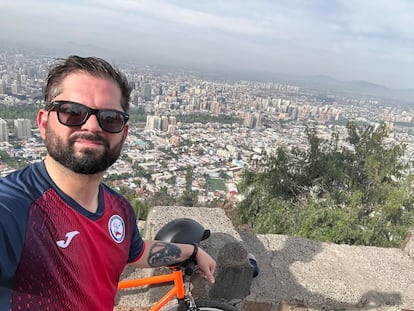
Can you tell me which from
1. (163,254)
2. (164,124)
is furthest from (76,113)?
(164,124)

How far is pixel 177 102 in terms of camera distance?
3656 cm

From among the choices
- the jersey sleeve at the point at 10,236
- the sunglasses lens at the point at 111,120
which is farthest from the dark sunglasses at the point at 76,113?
the jersey sleeve at the point at 10,236

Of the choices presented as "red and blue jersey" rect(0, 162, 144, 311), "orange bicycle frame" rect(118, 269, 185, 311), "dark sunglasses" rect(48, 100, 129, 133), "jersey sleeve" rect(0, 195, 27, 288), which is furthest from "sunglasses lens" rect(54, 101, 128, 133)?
"orange bicycle frame" rect(118, 269, 185, 311)

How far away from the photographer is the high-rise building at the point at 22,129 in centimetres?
1423

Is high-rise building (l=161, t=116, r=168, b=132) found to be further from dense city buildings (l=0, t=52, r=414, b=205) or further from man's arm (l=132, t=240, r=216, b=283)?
man's arm (l=132, t=240, r=216, b=283)

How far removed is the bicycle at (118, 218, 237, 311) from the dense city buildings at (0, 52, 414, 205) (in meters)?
0.87

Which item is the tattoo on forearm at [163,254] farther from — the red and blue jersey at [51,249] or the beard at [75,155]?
the beard at [75,155]

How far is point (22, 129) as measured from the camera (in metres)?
14.4

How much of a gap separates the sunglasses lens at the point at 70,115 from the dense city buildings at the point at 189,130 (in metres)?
0.47

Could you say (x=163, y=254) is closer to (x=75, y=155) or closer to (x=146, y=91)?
(x=75, y=155)

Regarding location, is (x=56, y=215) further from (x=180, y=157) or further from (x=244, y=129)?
(x=244, y=129)

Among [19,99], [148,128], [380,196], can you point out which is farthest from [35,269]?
[148,128]

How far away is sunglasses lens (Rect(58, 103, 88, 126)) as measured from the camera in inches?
49.1

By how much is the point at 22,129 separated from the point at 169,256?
14.9 m
